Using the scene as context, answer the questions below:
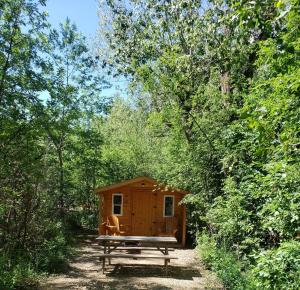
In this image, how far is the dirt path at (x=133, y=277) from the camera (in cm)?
815

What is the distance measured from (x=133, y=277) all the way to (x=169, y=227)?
236 inches

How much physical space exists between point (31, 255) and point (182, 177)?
202 inches

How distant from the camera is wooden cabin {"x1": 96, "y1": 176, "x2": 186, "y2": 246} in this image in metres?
15.3

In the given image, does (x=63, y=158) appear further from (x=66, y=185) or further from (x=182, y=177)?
(x=182, y=177)

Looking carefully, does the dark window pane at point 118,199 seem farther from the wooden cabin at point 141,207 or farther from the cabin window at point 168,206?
the cabin window at point 168,206

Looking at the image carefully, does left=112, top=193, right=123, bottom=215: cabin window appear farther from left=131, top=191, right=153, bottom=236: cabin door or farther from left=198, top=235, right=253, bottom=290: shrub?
left=198, top=235, right=253, bottom=290: shrub

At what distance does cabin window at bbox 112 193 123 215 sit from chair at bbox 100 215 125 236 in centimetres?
32

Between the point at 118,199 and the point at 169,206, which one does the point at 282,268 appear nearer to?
the point at 169,206

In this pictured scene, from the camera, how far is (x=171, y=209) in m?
15.4

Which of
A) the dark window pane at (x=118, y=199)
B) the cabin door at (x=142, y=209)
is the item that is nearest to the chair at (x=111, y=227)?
the dark window pane at (x=118, y=199)

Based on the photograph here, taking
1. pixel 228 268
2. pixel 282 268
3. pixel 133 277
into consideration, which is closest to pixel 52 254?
pixel 133 277

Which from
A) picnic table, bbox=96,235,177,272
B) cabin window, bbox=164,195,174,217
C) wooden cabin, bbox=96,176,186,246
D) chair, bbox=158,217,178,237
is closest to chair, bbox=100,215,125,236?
wooden cabin, bbox=96,176,186,246

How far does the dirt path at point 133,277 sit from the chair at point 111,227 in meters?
2.71

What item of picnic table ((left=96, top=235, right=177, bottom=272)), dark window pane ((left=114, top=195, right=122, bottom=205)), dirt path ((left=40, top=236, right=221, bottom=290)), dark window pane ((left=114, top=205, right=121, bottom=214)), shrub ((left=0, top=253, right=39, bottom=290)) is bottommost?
dirt path ((left=40, top=236, right=221, bottom=290))
